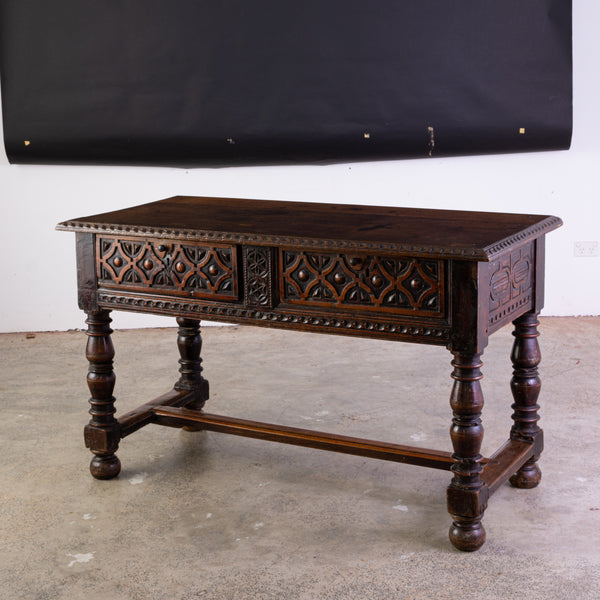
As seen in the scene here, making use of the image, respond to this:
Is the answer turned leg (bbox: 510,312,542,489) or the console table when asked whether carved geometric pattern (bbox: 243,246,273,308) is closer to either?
the console table

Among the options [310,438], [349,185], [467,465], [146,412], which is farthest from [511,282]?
[349,185]

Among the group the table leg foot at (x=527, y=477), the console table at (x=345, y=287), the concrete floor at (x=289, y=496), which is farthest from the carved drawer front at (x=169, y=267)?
the table leg foot at (x=527, y=477)

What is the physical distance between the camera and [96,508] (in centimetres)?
331

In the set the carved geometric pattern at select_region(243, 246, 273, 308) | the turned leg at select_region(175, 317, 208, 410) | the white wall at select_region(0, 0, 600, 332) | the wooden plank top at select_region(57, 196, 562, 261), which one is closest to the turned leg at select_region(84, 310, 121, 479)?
the wooden plank top at select_region(57, 196, 562, 261)

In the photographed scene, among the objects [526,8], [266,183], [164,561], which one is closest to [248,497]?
[164,561]

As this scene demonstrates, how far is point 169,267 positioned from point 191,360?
2.81ft

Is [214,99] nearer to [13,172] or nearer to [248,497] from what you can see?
[13,172]

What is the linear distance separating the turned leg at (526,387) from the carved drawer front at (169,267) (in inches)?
39.1

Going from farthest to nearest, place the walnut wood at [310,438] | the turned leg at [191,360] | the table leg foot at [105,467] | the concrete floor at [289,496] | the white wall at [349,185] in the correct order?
the white wall at [349,185] < the turned leg at [191,360] < the table leg foot at [105,467] < the walnut wood at [310,438] < the concrete floor at [289,496]

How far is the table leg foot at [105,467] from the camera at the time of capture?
140 inches

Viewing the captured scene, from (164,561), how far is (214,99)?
10.5ft

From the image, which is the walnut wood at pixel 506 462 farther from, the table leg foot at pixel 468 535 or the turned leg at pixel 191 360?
the turned leg at pixel 191 360

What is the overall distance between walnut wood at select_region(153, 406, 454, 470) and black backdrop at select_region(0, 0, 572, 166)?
7.40 ft

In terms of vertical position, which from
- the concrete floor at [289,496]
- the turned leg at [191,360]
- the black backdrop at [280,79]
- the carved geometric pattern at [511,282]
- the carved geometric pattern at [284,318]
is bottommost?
the concrete floor at [289,496]
